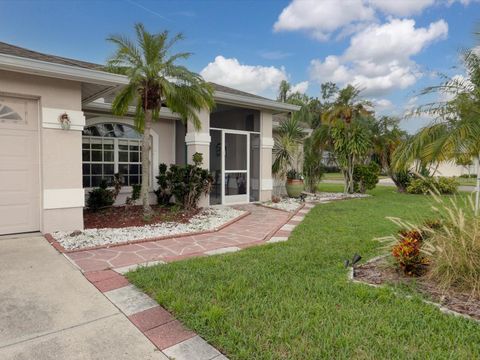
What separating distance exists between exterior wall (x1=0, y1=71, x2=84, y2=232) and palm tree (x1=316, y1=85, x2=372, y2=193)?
11026mm

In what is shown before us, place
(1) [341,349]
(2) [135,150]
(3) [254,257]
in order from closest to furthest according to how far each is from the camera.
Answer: (1) [341,349] < (3) [254,257] < (2) [135,150]

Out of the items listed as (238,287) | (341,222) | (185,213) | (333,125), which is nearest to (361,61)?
(333,125)

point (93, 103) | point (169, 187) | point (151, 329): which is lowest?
point (151, 329)

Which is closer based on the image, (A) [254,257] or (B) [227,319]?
(B) [227,319]

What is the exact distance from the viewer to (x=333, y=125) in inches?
568

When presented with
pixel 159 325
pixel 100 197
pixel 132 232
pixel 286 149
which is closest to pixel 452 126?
pixel 159 325

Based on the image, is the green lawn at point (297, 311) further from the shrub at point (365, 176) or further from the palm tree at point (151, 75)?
the shrub at point (365, 176)

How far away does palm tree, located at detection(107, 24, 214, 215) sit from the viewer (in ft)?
23.9

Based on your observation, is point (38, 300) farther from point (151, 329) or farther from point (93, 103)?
point (93, 103)

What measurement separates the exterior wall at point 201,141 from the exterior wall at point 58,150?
11.8 ft

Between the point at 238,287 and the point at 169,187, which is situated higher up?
the point at 169,187

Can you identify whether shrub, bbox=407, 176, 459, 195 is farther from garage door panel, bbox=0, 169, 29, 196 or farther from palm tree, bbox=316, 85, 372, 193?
garage door panel, bbox=0, 169, 29, 196

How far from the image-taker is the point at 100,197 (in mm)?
8867

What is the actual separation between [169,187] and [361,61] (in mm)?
13646
